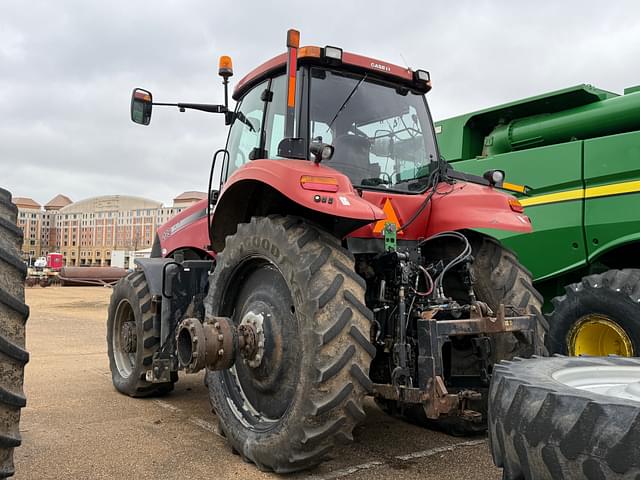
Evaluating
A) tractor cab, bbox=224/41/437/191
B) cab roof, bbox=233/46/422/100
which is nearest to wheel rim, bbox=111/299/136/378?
tractor cab, bbox=224/41/437/191

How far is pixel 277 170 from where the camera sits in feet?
11.3

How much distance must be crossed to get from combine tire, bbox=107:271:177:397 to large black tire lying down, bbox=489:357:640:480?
11.9 ft

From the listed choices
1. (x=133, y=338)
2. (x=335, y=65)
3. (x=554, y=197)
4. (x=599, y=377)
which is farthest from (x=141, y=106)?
(x=554, y=197)

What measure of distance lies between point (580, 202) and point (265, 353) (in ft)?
11.9

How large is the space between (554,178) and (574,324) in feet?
5.19

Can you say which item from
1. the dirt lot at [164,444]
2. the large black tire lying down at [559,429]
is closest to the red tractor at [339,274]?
the dirt lot at [164,444]

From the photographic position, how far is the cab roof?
3951mm

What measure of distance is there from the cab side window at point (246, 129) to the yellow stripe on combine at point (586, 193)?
3.12 m

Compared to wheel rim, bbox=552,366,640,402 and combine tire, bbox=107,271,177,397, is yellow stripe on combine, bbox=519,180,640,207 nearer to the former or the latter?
wheel rim, bbox=552,366,640,402

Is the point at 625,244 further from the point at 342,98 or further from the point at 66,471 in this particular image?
the point at 66,471

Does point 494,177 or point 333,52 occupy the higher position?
point 333,52

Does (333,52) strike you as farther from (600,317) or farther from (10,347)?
(600,317)

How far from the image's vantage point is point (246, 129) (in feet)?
15.6

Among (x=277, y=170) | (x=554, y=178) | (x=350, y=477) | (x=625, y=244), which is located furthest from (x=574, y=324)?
(x=277, y=170)
